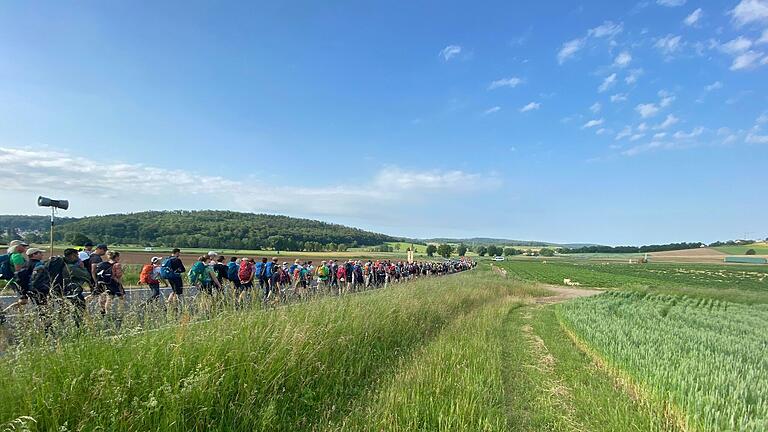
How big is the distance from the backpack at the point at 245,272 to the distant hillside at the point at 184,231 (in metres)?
25.7

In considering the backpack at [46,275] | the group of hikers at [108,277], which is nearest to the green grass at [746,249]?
the group of hikers at [108,277]

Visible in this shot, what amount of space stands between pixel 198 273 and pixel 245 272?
1.92 meters

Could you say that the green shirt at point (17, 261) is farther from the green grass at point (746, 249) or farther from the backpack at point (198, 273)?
the green grass at point (746, 249)

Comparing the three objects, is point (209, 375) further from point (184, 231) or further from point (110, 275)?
point (184, 231)

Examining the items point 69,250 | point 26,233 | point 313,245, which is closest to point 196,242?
point 313,245

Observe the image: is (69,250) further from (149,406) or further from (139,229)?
(139,229)

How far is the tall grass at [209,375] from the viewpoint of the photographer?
3.41 m

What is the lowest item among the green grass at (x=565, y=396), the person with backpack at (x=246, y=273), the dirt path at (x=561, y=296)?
the dirt path at (x=561, y=296)

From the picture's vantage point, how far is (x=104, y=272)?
933 cm

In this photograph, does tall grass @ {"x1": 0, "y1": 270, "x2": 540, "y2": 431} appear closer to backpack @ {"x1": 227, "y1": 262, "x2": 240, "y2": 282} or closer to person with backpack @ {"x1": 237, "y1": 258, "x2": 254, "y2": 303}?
person with backpack @ {"x1": 237, "y1": 258, "x2": 254, "y2": 303}

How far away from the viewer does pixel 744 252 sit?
125812mm

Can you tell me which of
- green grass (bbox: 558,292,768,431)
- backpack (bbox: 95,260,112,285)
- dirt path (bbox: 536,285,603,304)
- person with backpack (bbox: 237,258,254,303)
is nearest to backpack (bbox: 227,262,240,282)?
person with backpack (bbox: 237,258,254,303)

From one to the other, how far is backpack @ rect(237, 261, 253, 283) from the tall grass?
269 inches

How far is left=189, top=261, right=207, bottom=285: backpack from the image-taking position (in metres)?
12.0
